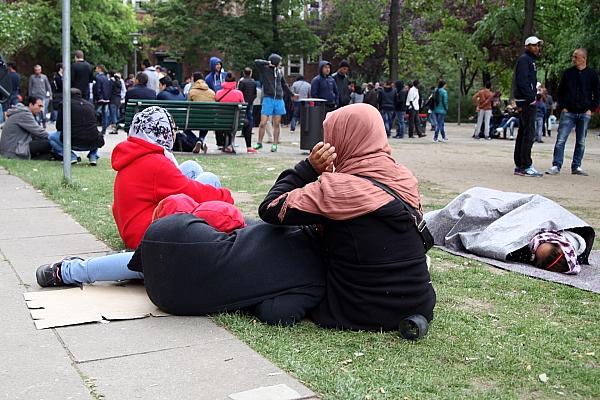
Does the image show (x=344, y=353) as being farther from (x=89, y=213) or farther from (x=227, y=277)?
(x=89, y=213)

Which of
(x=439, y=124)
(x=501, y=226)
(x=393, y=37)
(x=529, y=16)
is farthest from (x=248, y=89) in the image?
(x=501, y=226)

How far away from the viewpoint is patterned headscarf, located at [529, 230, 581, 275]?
6141mm

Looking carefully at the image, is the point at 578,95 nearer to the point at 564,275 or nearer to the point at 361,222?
the point at 564,275

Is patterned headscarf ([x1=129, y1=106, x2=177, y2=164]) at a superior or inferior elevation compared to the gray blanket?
superior

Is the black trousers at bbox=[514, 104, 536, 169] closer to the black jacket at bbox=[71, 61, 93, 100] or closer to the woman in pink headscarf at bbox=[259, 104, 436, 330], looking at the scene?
the woman in pink headscarf at bbox=[259, 104, 436, 330]

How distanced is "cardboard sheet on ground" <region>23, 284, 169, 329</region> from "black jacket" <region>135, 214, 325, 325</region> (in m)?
0.32

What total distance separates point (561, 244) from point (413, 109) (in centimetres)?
1870

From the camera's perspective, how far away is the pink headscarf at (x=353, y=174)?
4.20 metres

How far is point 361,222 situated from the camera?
423 centimetres

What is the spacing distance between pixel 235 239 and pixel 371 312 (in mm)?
858

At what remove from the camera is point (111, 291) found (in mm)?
5180

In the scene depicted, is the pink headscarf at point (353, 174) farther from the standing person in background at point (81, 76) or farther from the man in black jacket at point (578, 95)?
the standing person in background at point (81, 76)

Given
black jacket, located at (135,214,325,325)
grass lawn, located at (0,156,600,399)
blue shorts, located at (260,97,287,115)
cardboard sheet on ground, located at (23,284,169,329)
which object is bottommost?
cardboard sheet on ground, located at (23,284,169,329)

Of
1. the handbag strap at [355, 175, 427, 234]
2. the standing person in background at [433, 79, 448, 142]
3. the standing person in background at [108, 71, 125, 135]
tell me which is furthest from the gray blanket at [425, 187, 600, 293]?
the standing person in background at [433, 79, 448, 142]
